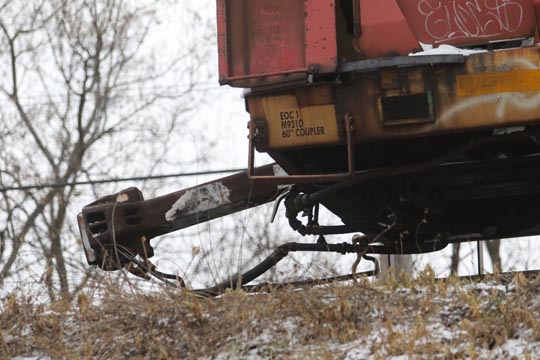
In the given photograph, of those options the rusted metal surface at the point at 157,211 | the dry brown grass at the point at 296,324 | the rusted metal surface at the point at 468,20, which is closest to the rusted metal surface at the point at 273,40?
the rusted metal surface at the point at 468,20

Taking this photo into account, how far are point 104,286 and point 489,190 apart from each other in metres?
2.67

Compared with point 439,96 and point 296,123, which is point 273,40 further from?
point 439,96

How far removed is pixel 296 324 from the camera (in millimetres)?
5953

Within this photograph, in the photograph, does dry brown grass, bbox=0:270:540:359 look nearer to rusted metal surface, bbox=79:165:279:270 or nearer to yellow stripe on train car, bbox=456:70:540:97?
Answer: yellow stripe on train car, bbox=456:70:540:97

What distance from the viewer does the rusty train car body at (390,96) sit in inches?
272

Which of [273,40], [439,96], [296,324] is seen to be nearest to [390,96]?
[439,96]

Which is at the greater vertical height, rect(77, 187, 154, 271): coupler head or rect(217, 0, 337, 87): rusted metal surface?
Result: rect(217, 0, 337, 87): rusted metal surface

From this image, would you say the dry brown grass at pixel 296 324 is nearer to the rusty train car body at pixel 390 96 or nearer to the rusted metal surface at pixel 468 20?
the rusty train car body at pixel 390 96

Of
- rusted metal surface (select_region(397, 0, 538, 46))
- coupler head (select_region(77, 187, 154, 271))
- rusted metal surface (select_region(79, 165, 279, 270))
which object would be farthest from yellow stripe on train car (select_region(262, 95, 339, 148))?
coupler head (select_region(77, 187, 154, 271))

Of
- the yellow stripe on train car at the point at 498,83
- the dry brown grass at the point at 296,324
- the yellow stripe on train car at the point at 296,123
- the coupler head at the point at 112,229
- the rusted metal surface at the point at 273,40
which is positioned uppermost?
the rusted metal surface at the point at 273,40

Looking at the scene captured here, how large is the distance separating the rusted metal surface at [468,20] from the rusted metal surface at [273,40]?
0.54m

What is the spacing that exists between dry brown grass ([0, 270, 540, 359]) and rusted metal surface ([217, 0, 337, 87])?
142 centimetres

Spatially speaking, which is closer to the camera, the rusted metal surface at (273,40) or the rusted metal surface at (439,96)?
the rusted metal surface at (439,96)

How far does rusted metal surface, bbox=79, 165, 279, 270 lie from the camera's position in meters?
8.14
